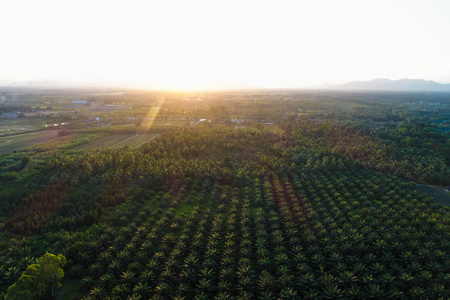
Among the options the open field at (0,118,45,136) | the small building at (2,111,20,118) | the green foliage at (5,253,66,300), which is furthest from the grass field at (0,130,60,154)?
the green foliage at (5,253,66,300)

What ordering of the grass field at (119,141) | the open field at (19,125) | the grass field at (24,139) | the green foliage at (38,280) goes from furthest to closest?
the open field at (19,125) → the grass field at (119,141) → the grass field at (24,139) → the green foliage at (38,280)

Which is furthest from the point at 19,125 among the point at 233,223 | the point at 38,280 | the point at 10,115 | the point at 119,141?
the point at 233,223

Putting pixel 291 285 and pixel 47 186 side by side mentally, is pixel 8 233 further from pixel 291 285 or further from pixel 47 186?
pixel 291 285

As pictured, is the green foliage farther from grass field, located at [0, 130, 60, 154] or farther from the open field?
the open field

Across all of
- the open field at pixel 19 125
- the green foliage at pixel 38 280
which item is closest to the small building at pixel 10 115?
the open field at pixel 19 125

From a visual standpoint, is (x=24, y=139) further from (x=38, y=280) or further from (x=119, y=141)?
(x=38, y=280)

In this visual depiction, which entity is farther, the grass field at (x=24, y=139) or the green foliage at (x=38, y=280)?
the grass field at (x=24, y=139)

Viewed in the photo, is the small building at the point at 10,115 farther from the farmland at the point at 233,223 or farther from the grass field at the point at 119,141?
the farmland at the point at 233,223
